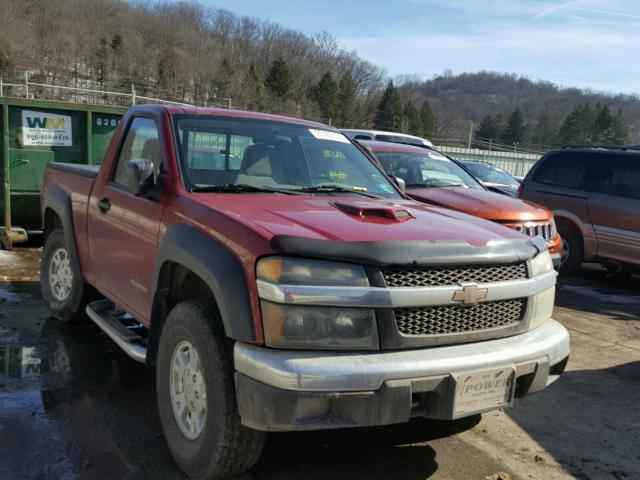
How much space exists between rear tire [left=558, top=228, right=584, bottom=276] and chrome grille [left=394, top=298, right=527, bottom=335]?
6.25 meters

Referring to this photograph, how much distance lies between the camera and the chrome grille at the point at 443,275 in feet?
8.50

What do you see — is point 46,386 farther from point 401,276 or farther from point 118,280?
point 401,276

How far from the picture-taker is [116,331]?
394 centimetres

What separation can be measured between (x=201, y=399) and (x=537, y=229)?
484cm

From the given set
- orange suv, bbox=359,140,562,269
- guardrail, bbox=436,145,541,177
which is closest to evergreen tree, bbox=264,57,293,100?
guardrail, bbox=436,145,541,177

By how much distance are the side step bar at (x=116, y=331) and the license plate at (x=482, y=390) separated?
1840 millimetres

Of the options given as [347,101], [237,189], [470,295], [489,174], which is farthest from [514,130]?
[470,295]

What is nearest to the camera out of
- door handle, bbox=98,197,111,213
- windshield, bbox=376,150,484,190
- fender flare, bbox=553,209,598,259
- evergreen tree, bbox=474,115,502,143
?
door handle, bbox=98,197,111,213

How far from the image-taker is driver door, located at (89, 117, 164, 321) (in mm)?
3518

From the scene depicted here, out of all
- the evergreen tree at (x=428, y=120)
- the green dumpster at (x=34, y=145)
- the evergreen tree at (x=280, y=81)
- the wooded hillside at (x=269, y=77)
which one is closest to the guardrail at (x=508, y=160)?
the wooded hillside at (x=269, y=77)

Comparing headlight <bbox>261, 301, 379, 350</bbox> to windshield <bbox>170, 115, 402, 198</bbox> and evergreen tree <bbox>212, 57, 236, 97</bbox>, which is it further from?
evergreen tree <bbox>212, 57, 236, 97</bbox>

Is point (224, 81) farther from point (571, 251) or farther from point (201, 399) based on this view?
point (201, 399)

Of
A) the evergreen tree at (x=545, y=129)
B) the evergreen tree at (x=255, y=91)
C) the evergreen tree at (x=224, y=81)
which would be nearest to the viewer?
the evergreen tree at (x=255, y=91)

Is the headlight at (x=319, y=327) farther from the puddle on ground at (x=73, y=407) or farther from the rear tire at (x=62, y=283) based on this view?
the rear tire at (x=62, y=283)
